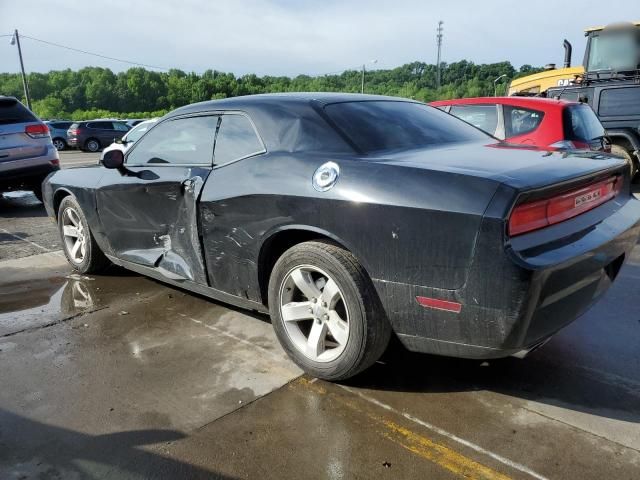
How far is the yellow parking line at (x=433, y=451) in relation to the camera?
2.09 metres

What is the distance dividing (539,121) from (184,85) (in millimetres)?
90006

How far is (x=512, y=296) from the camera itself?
2.10 metres

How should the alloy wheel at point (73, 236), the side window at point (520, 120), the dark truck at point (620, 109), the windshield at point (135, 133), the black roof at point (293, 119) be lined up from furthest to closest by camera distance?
the windshield at point (135, 133), the dark truck at point (620, 109), the side window at point (520, 120), the alloy wheel at point (73, 236), the black roof at point (293, 119)

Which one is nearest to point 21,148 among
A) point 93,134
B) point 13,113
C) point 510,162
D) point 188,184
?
point 13,113

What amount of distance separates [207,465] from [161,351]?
1210 mm

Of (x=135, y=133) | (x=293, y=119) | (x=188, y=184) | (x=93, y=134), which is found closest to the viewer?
(x=293, y=119)

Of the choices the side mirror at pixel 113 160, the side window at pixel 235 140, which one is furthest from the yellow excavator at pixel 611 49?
the side mirror at pixel 113 160

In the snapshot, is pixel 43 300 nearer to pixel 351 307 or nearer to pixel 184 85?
pixel 351 307

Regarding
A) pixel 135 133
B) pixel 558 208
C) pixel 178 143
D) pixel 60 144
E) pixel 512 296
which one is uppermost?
pixel 178 143

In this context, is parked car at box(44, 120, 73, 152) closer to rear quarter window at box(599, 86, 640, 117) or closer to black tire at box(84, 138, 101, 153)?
black tire at box(84, 138, 101, 153)

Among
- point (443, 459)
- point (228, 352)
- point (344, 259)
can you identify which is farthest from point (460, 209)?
point (228, 352)

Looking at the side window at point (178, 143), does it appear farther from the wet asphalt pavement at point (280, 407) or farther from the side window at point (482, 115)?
the side window at point (482, 115)

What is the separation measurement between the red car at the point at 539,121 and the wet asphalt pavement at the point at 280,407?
276 cm

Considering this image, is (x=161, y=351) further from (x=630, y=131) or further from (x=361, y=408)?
(x=630, y=131)
